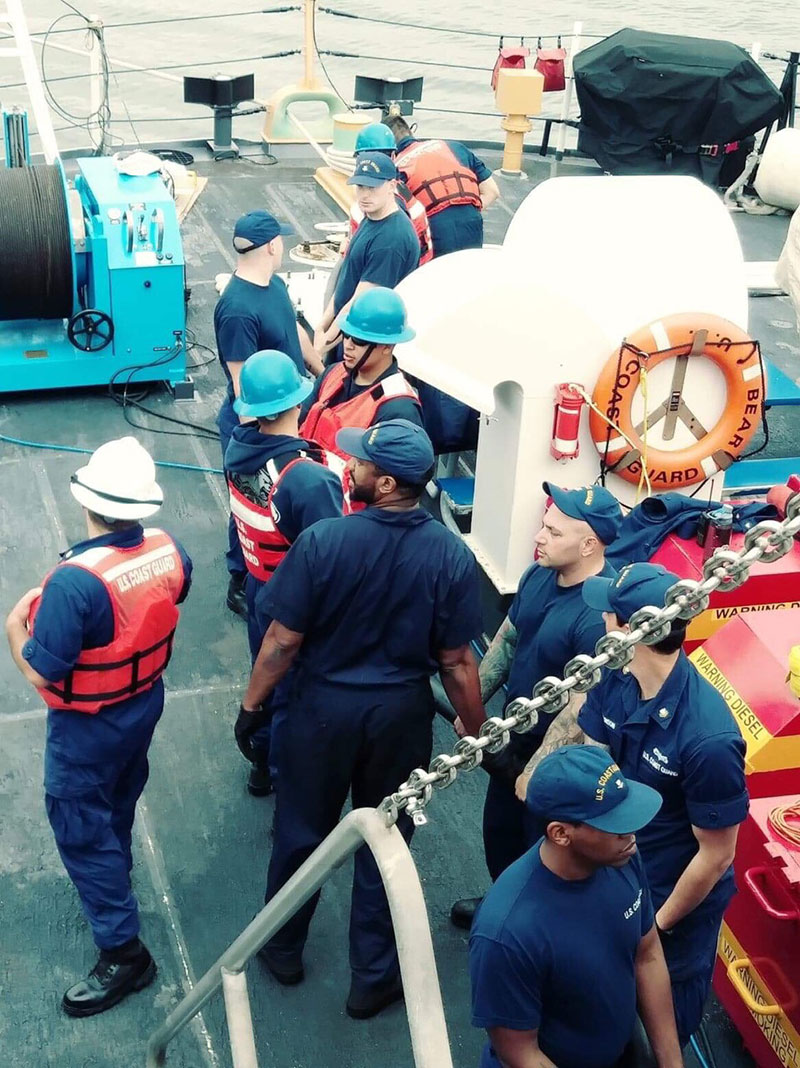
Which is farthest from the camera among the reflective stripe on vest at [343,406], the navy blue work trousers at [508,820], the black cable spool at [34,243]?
the black cable spool at [34,243]

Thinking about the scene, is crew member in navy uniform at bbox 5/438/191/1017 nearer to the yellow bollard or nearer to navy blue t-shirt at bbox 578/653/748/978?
navy blue t-shirt at bbox 578/653/748/978

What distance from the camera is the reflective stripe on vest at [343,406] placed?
502cm

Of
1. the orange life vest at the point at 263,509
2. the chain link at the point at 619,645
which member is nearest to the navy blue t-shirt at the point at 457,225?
the orange life vest at the point at 263,509

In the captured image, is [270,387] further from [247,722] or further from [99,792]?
[99,792]

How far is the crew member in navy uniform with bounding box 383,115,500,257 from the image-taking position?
7.71m

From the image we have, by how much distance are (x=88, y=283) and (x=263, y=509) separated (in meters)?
4.02

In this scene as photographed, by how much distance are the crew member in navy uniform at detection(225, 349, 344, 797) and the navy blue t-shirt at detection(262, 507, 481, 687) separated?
0.52m

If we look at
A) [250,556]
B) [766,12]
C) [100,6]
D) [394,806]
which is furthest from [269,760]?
[766,12]

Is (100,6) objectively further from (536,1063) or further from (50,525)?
(536,1063)

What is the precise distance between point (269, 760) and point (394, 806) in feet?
7.94

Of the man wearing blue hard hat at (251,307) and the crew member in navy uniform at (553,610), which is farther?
the man wearing blue hard hat at (251,307)

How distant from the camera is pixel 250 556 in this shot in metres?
4.53

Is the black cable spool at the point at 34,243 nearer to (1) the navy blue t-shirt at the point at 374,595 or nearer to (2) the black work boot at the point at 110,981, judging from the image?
(1) the navy blue t-shirt at the point at 374,595

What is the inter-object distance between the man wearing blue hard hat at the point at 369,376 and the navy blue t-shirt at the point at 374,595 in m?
1.39
